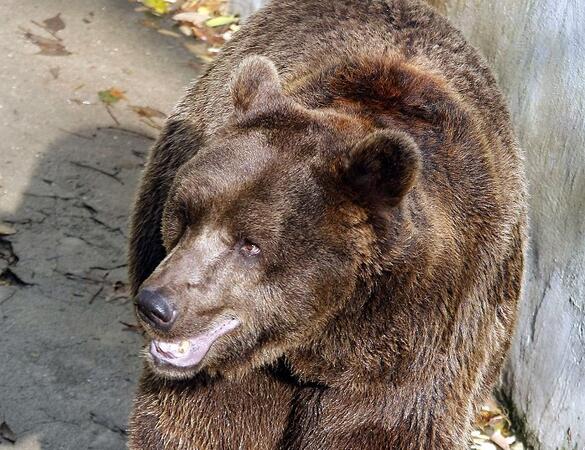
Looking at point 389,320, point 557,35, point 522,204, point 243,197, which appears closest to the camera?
point 243,197

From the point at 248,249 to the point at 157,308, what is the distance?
0.38 meters

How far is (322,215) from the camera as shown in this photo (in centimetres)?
367

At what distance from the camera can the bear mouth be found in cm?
374

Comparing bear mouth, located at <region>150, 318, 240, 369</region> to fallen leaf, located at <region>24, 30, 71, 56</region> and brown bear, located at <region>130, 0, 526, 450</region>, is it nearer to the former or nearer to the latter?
brown bear, located at <region>130, 0, 526, 450</region>

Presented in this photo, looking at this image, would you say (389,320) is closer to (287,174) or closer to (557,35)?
(287,174)

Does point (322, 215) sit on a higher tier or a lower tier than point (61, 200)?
higher

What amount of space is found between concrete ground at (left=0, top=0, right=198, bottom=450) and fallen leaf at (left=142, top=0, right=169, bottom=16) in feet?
0.73

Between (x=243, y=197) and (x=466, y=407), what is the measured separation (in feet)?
4.41

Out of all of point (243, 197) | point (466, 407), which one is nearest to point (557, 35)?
point (466, 407)

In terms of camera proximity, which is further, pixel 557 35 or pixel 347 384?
pixel 557 35

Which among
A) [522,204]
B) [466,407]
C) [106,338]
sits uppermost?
[522,204]

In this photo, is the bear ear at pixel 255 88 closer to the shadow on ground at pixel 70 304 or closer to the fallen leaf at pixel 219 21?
the shadow on ground at pixel 70 304

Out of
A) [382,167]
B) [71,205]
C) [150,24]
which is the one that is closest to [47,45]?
[150,24]

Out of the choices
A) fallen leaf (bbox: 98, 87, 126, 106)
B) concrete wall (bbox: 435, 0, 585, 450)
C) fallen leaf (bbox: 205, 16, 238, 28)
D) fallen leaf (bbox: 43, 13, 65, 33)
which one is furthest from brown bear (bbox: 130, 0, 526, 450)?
fallen leaf (bbox: 205, 16, 238, 28)
